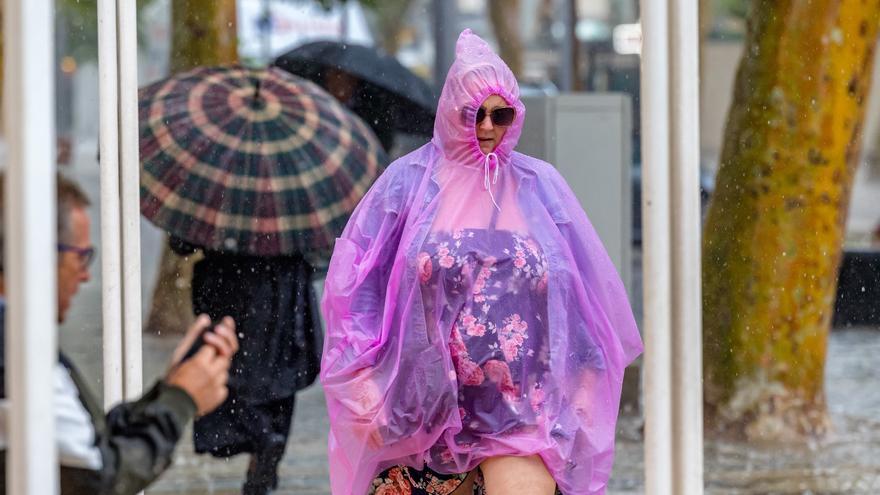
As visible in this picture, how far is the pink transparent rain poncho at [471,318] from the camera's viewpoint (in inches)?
159

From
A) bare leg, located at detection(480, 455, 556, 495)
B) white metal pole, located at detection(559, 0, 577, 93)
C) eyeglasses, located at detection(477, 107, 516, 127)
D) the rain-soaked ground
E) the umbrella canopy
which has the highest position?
white metal pole, located at detection(559, 0, 577, 93)

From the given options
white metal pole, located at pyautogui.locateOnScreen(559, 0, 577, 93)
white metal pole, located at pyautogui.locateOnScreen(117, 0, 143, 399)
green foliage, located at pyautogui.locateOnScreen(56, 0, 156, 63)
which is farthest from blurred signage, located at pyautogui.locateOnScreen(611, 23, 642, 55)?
white metal pole, located at pyautogui.locateOnScreen(117, 0, 143, 399)

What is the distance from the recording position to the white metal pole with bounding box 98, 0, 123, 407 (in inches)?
182

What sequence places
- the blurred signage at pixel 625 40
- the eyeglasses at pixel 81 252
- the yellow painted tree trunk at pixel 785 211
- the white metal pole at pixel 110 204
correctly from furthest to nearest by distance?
the blurred signage at pixel 625 40 → the yellow painted tree trunk at pixel 785 211 → the white metal pole at pixel 110 204 → the eyeglasses at pixel 81 252

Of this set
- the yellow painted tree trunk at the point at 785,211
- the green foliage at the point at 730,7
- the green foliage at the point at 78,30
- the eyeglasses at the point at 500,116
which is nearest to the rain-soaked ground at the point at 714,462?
the yellow painted tree trunk at the point at 785,211

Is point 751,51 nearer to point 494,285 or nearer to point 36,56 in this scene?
point 494,285

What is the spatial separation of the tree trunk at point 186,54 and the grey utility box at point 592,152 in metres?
2.17

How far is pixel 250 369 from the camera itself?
19.1 feet

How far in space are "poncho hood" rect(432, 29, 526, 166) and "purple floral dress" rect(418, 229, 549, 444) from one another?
0.25 metres

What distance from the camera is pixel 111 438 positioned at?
2898mm

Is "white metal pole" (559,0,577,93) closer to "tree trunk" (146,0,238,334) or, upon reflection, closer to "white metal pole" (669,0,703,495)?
"tree trunk" (146,0,238,334)

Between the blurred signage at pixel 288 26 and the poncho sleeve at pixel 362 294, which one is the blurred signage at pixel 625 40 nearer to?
the blurred signage at pixel 288 26

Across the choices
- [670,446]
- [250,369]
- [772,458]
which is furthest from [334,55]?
[670,446]

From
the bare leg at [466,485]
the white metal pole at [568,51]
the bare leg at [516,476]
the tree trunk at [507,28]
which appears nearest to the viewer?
the bare leg at [516,476]
